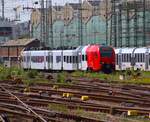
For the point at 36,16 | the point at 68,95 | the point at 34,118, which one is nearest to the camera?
the point at 34,118

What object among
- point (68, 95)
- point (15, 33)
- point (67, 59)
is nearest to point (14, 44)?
point (67, 59)

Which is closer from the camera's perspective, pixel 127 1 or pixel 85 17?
pixel 127 1

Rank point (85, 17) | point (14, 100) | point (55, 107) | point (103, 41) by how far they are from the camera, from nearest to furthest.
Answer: point (55, 107), point (14, 100), point (103, 41), point (85, 17)

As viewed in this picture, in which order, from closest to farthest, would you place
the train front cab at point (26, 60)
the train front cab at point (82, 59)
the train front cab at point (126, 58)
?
the train front cab at point (82, 59)
the train front cab at point (126, 58)
the train front cab at point (26, 60)

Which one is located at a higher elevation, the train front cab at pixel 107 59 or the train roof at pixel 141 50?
the train roof at pixel 141 50

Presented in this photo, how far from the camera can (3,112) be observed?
13.1m

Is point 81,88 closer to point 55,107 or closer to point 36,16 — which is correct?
point 55,107

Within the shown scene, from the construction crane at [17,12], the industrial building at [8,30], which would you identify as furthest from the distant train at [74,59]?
the industrial building at [8,30]

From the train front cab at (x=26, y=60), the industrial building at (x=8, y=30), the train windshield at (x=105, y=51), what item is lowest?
the train front cab at (x=26, y=60)

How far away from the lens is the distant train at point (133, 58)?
3828 centimetres

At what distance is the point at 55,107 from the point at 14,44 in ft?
177

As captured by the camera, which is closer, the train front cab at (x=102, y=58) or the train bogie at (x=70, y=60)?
the train front cab at (x=102, y=58)

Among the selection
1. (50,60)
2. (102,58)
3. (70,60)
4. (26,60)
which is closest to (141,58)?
(102,58)

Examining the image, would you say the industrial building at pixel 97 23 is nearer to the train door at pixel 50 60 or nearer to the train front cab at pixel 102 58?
the train door at pixel 50 60
